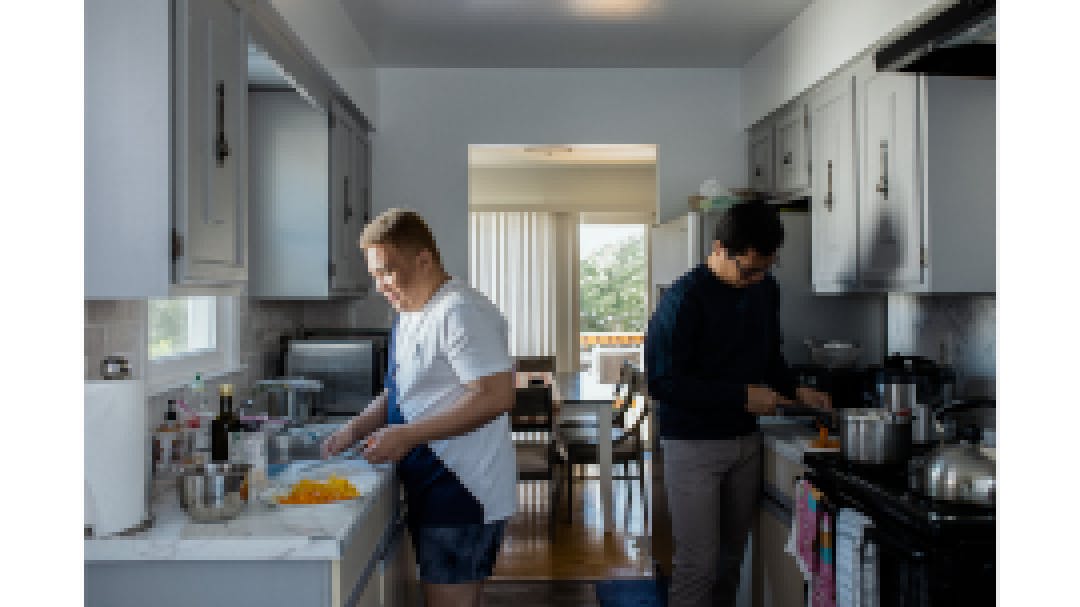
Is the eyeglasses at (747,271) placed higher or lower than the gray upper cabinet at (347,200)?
lower

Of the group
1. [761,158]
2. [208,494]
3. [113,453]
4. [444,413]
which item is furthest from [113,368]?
[761,158]

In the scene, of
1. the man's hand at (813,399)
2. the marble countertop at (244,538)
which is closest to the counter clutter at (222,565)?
the marble countertop at (244,538)

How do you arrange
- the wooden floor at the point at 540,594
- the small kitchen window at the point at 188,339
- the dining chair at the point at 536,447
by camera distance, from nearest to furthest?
the small kitchen window at the point at 188,339
the wooden floor at the point at 540,594
the dining chair at the point at 536,447

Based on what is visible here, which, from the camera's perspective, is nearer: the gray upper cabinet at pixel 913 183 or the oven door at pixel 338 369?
the gray upper cabinet at pixel 913 183

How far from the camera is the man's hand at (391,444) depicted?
2.09 m

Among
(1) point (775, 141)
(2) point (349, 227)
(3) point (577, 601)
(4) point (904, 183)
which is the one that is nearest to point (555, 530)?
(3) point (577, 601)

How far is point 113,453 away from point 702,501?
1.76 meters

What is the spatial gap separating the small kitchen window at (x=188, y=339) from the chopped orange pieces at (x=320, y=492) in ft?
2.51

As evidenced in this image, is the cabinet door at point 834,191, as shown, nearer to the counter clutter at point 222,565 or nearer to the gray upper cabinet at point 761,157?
the gray upper cabinet at point 761,157

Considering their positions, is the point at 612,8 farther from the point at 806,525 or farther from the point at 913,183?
the point at 806,525

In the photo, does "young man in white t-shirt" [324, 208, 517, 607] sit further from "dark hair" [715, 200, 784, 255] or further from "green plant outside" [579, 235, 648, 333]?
"green plant outside" [579, 235, 648, 333]

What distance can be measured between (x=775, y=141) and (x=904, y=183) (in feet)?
4.81

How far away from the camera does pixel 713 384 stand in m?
2.65

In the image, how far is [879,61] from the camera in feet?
7.63
